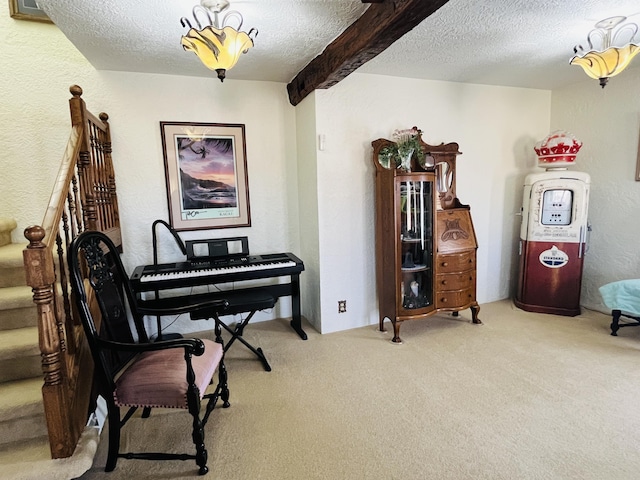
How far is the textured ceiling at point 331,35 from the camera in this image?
2.02m

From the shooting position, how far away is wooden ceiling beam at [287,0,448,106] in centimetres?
178

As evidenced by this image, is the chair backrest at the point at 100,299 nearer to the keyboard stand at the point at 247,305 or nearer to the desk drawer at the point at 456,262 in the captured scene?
the keyboard stand at the point at 247,305

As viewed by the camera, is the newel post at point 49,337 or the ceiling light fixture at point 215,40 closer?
the newel post at point 49,337

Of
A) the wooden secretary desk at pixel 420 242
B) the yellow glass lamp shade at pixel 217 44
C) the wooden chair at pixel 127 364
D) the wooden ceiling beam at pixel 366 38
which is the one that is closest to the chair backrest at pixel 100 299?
the wooden chair at pixel 127 364

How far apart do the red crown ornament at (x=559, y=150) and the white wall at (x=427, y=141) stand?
353mm

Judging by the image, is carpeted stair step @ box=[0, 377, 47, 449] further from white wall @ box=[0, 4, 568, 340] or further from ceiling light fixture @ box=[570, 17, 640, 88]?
ceiling light fixture @ box=[570, 17, 640, 88]

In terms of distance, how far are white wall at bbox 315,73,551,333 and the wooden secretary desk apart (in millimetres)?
191

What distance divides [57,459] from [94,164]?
1.83 metres

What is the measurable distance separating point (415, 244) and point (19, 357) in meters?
2.85

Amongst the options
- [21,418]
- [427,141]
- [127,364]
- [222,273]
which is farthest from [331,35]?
[21,418]

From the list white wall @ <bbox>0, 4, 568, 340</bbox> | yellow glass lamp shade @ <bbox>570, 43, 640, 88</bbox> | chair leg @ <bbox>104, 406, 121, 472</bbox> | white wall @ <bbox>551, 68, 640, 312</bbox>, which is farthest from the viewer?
white wall @ <bbox>551, 68, 640, 312</bbox>

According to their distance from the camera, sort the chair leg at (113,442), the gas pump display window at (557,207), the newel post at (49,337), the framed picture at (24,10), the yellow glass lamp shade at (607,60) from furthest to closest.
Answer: the gas pump display window at (557,207) < the framed picture at (24,10) < the yellow glass lamp shade at (607,60) < the chair leg at (113,442) < the newel post at (49,337)

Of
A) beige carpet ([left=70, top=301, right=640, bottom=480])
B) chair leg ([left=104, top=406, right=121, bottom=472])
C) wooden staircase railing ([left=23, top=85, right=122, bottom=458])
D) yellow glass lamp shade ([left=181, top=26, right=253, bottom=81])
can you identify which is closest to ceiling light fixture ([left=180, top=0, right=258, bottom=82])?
yellow glass lamp shade ([left=181, top=26, right=253, bottom=81])

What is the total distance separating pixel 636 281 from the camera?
3.04 meters
